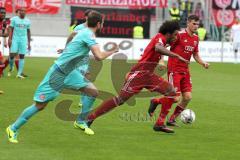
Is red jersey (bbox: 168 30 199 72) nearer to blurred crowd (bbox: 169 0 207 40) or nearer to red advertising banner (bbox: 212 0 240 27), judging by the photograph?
blurred crowd (bbox: 169 0 207 40)

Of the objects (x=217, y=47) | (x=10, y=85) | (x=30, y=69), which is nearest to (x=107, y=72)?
(x=30, y=69)

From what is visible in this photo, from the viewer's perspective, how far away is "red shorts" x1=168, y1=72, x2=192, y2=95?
12.4 m

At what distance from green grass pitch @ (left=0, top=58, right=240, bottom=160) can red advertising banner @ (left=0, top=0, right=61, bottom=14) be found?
841 inches

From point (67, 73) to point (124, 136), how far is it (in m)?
1.51

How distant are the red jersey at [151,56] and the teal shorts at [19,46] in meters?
11.3

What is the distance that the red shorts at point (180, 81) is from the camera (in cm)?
1238

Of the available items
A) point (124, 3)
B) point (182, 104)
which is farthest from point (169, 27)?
point (124, 3)

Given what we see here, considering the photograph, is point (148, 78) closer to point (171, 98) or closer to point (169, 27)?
point (171, 98)

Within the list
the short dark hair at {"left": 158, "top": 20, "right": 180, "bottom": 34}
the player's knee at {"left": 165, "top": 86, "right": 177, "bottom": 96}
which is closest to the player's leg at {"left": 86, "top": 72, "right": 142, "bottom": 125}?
the player's knee at {"left": 165, "top": 86, "right": 177, "bottom": 96}

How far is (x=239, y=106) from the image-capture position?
54.4 ft

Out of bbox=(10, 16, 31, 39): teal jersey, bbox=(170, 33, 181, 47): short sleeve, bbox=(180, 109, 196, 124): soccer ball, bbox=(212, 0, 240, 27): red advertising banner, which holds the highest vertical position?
bbox=(170, 33, 181, 47): short sleeve

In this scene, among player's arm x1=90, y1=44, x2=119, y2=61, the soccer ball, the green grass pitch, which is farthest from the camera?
the soccer ball

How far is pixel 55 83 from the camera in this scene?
34.2ft

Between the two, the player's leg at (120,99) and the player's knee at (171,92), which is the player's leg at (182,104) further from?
the player's leg at (120,99)
